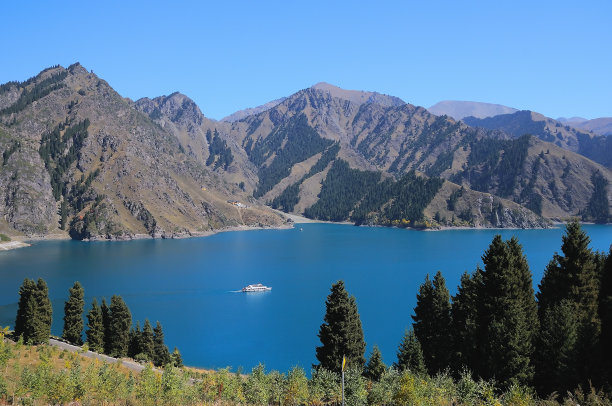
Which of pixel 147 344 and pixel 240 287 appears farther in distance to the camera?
pixel 240 287

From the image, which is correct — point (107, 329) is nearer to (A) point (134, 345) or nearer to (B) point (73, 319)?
(A) point (134, 345)

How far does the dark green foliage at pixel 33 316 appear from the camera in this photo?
5891 centimetres

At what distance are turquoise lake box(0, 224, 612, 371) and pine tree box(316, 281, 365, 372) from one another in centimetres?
2668

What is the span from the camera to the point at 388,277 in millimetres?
142500

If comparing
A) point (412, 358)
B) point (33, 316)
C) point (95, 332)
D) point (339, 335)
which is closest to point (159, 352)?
point (95, 332)

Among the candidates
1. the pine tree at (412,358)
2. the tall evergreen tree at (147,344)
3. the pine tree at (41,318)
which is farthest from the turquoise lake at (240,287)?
the pine tree at (412,358)

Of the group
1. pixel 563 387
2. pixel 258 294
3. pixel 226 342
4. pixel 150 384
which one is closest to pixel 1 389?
pixel 150 384

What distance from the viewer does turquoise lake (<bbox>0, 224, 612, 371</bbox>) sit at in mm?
82438

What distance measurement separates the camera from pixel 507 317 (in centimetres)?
3800

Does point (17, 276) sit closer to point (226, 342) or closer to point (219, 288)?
point (219, 288)

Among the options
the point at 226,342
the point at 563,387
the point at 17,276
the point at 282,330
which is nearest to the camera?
the point at 563,387

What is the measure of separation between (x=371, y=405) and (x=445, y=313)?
85.2 feet

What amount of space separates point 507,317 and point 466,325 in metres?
5.24

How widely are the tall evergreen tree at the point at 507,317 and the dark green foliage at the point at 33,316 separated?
5296 cm
